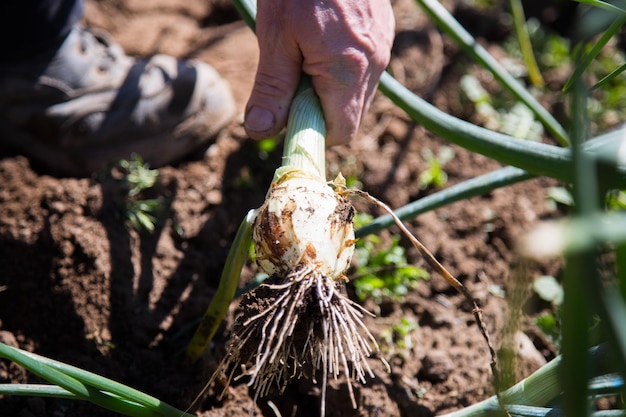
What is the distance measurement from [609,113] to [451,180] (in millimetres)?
694

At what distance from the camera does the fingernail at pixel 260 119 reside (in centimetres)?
125

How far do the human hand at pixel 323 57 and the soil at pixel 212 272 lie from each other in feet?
1.40

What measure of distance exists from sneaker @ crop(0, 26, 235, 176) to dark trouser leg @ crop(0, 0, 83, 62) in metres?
0.03

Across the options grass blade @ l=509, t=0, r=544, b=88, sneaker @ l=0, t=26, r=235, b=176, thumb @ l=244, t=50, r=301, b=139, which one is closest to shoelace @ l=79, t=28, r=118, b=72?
sneaker @ l=0, t=26, r=235, b=176

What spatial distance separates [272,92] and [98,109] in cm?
65

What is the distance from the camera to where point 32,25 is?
5.14 ft

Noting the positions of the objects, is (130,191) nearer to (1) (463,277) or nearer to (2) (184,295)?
(2) (184,295)

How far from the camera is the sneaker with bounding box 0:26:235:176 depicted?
5.30ft

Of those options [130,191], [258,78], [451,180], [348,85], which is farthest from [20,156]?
[451,180]

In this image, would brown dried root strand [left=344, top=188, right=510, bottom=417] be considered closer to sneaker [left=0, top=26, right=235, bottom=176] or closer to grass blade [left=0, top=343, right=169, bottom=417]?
grass blade [left=0, top=343, right=169, bottom=417]

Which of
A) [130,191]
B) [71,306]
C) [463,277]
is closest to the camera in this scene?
[71,306]

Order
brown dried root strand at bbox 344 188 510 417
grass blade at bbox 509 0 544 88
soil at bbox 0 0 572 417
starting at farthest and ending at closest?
grass blade at bbox 509 0 544 88
soil at bbox 0 0 572 417
brown dried root strand at bbox 344 188 510 417

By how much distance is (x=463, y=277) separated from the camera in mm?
1664

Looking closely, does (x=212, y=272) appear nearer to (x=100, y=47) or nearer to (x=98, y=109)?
(x=98, y=109)
